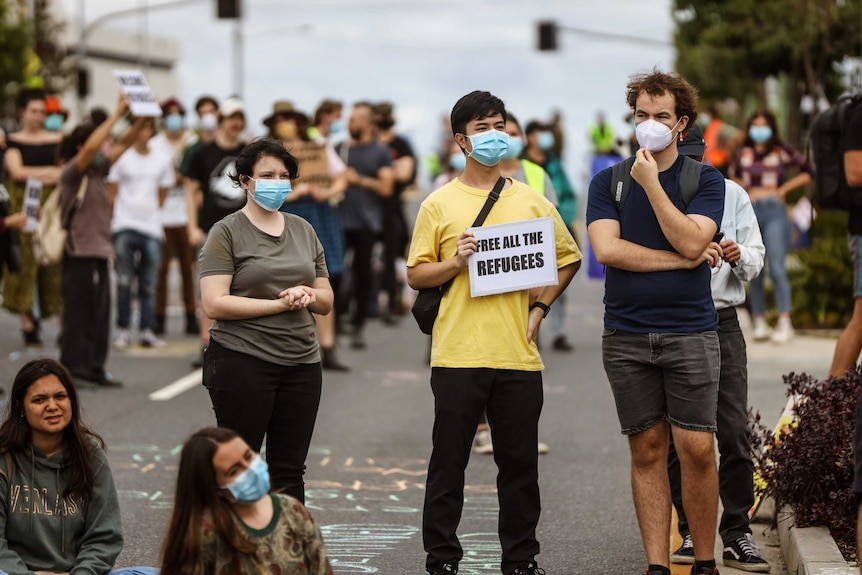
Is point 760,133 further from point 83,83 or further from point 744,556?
point 83,83

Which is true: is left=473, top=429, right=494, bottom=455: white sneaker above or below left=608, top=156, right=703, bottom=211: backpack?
below

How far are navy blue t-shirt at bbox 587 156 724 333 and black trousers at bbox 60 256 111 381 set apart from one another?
627 cm

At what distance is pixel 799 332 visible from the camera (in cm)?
1466

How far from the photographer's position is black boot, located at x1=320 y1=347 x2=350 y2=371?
12.8 m

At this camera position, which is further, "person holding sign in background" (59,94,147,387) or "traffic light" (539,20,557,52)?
"traffic light" (539,20,557,52)

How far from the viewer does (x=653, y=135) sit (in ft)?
19.0

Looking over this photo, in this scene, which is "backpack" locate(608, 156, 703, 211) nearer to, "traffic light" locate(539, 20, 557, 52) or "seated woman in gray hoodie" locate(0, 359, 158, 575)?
"seated woman in gray hoodie" locate(0, 359, 158, 575)

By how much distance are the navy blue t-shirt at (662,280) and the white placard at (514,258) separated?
311 mm

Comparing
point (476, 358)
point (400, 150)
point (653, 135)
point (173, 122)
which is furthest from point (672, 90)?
point (400, 150)

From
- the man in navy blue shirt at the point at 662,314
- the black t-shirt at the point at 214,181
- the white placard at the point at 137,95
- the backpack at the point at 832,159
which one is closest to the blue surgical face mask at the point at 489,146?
the man in navy blue shirt at the point at 662,314

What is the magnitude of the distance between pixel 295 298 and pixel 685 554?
2009 millimetres

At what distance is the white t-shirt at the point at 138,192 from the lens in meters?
14.0

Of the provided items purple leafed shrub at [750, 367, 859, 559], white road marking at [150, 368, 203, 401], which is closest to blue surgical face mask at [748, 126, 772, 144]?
white road marking at [150, 368, 203, 401]

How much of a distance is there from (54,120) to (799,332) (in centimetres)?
703
